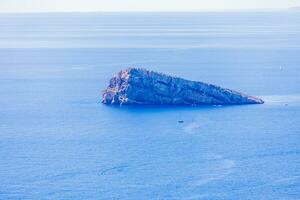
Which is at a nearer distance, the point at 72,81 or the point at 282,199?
the point at 282,199

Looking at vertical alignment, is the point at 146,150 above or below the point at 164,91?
below

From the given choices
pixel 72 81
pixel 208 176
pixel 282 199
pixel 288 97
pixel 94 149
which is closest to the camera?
pixel 282 199

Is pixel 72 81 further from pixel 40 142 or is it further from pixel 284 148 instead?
pixel 284 148

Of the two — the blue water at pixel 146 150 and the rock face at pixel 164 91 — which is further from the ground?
the rock face at pixel 164 91

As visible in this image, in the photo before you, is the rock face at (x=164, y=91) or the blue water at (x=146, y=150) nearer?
the blue water at (x=146, y=150)

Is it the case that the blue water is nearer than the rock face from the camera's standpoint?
Yes

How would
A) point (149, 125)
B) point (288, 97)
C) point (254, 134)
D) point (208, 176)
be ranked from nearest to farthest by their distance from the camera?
point (208, 176) < point (254, 134) < point (149, 125) < point (288, 97)

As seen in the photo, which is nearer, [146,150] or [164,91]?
[146,150]

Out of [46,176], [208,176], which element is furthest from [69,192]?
[208,176]
